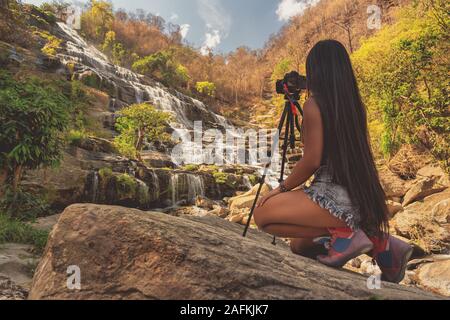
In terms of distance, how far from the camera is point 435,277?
17.5 ft

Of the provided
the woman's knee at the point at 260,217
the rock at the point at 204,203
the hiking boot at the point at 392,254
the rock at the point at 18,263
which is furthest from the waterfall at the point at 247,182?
the hiking boot at the point at 392,254

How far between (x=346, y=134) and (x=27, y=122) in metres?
4.33

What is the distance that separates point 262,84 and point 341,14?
32.3m

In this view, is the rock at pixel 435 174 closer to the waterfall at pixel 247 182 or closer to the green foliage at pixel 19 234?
the waterfall at pixel 247 182

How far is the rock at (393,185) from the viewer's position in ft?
39.8

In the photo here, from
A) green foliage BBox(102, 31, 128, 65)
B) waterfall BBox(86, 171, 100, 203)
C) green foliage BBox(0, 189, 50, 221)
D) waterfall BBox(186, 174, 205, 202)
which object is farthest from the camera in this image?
green foliage BBox(102, 31, 128, 65)

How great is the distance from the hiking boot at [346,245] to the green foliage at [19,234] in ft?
11.6

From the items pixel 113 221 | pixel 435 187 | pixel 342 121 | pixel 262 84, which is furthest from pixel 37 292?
pixel 262 84

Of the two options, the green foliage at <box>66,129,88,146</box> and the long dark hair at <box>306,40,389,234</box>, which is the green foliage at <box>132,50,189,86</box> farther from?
the long dark hair at <box>306,40,389,234</box>

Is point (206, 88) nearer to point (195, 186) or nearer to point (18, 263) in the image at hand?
point (195, 186)

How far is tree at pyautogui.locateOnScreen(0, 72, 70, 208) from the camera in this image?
4.22 meters

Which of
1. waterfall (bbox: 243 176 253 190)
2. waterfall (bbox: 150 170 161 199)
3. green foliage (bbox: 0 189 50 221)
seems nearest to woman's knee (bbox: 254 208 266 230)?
green foliage (bbox: 0 189 50 221)

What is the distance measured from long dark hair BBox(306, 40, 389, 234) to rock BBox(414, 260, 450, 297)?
170 inches
